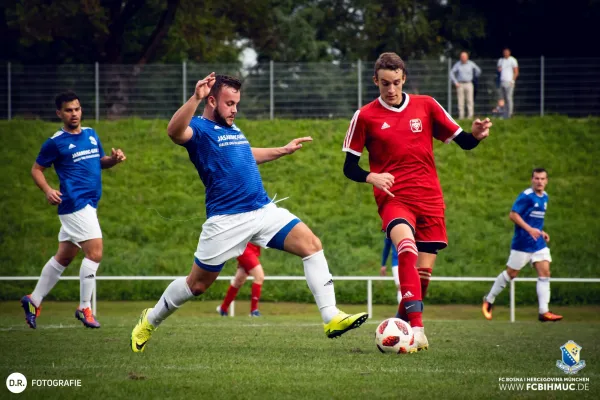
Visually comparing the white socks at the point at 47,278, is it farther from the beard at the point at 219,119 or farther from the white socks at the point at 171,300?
the beard at the point at 219,119

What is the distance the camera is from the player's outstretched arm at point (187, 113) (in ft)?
23.4

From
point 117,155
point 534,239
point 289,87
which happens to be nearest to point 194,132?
point 117,155

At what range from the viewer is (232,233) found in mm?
7785

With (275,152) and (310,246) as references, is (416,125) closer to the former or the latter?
(275,152)

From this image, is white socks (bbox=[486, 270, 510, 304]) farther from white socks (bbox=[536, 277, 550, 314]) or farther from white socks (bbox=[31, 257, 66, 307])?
white socks (bbox=[31, 257, 66, 307])

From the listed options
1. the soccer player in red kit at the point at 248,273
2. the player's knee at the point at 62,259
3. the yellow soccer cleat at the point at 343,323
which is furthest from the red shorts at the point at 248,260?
the yellow soccer cleat at the point at 343,323

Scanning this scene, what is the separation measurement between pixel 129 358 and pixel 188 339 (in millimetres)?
1923

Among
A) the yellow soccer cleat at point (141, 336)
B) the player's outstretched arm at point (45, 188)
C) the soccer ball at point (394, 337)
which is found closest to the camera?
the soccer ball at point (394, 337)

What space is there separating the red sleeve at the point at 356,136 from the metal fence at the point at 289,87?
20.1m

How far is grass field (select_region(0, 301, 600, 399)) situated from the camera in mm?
5730

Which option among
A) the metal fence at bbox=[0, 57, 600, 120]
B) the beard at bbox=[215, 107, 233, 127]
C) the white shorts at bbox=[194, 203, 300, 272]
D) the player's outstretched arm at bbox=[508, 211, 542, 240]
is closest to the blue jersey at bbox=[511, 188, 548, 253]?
the player's outstretched arm at bbox=[508, 211, 542, 240]

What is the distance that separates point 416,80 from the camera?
28453 millimetres

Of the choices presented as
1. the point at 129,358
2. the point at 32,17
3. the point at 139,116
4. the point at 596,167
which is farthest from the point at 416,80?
the point at 129,358

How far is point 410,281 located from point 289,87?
21.4 metres
